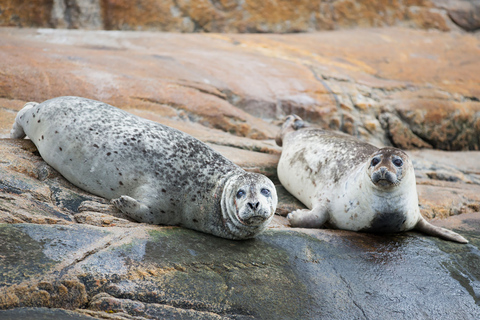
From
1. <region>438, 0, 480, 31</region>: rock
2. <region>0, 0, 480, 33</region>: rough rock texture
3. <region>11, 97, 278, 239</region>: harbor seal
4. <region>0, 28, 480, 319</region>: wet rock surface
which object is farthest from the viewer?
<region>438, 0, 480, 31</region>: rock

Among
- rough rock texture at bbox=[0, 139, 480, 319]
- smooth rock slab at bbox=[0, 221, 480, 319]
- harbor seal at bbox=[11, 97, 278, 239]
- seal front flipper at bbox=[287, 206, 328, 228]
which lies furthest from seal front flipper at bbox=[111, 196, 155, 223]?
seal front flipper at bbox=[287, 206, 328, 228]

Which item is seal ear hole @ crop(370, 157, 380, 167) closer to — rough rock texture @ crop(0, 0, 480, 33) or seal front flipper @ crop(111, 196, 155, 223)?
seal front flipper @ crop(111, 196, 155, 223)

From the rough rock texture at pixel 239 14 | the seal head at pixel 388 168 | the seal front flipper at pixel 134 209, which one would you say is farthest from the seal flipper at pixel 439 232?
the rough rock texture at pixel 239 14

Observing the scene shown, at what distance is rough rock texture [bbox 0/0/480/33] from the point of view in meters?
11.2

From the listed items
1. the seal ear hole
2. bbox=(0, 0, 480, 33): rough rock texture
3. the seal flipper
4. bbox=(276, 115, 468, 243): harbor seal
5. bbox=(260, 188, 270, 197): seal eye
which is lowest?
the seal flipper

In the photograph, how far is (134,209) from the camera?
3795 millimetres

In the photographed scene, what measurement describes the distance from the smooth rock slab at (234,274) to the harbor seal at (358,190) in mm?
314

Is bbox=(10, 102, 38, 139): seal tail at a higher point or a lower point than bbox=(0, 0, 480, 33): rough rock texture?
lower

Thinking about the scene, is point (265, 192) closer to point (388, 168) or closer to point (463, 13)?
point (388, 168)

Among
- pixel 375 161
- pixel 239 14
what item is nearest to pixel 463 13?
pixel 239 14

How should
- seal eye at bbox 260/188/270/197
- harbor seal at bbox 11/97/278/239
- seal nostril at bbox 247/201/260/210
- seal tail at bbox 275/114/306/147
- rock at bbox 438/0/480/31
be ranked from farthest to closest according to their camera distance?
rock at bbox 438/0/480/31
seal tail at bbox 275/114/306/147
harbor seal at bbox 11/97/278/239
seal eye at bbox 260/188/270/197
seal nostril at bbox 247/201/260/210

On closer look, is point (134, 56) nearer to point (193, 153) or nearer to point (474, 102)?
point (193, 153)

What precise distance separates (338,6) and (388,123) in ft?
17.0

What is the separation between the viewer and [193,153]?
4.16m
